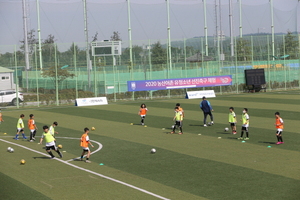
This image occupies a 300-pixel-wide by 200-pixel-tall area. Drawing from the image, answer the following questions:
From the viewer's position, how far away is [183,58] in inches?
2395

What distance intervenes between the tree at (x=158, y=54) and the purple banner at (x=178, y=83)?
3277 millimetres

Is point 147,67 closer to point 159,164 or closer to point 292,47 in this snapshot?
point 292,47

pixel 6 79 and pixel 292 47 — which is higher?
pixel 292 47

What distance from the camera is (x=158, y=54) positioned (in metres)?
59.7

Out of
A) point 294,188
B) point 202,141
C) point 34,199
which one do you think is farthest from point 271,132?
point 34,199

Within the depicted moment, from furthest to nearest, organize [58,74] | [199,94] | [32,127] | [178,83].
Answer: [178,83]
[199,94]
[58,74]
[32,127]

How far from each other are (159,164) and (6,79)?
34.8 m

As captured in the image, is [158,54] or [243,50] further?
[243,50]

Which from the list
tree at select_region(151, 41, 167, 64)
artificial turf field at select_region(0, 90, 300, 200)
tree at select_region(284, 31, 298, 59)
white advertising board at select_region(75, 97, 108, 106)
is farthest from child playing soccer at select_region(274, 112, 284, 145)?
tree at select_region(284, 31, 298, 59)

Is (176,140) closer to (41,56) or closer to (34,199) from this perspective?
(34,199)

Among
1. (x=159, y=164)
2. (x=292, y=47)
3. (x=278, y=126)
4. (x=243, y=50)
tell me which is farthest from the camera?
(x=292, y=47)

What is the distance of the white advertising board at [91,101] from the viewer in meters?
50.5

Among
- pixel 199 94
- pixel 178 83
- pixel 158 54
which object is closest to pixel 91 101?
pixel 178 83

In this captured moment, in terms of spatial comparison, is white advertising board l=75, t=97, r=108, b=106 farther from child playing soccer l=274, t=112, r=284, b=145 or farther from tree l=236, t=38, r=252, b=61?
child playing soccer l=274, t=112, r=284, b=145
